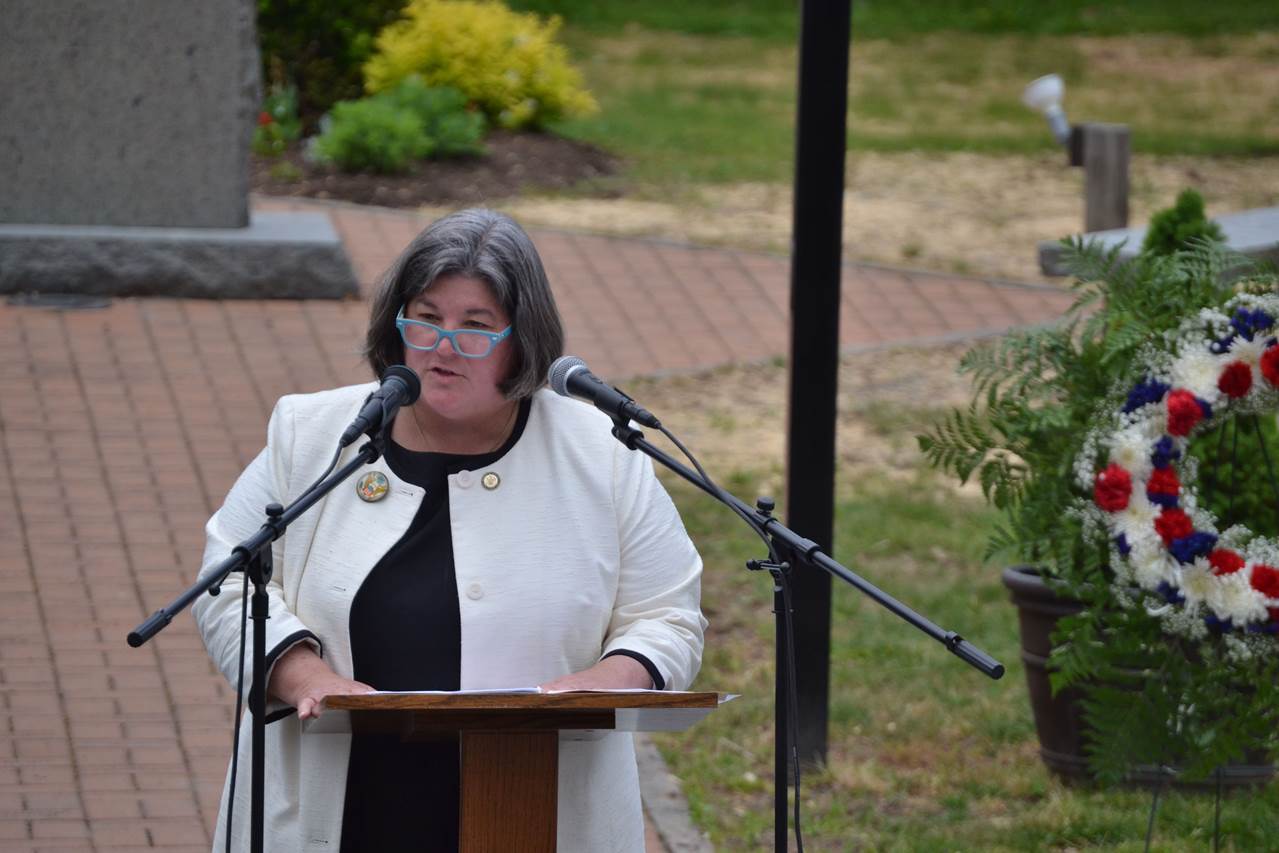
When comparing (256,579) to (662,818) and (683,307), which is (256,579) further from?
(683,307)

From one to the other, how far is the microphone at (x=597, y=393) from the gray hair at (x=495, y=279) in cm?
25

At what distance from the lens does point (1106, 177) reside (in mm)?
13188

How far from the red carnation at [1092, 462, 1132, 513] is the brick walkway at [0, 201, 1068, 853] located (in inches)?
105

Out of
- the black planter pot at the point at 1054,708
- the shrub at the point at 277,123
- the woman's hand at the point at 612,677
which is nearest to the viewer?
the woman's hand at the point at 612,677

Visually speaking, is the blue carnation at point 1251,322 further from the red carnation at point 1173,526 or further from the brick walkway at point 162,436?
the brick walkway at point 162,436

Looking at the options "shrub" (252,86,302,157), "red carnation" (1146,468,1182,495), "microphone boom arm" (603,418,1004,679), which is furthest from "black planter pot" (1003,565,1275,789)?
"shrub" (252,86,302,157)

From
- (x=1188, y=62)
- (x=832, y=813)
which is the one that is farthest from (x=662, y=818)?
(x=1188, y=62)

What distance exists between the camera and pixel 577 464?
349cm

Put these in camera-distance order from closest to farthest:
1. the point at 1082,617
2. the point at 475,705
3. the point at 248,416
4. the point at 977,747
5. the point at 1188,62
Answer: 1. the point at 475,705
2. the point at 1082,617
3. the point at 977,747
4. the point at 248,416
5. the point at 1188,62

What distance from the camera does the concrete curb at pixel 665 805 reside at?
5547 millimetres

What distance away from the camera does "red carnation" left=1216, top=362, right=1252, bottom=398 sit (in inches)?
186

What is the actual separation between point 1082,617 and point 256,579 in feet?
9.34

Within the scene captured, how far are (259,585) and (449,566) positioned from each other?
474 millimetres

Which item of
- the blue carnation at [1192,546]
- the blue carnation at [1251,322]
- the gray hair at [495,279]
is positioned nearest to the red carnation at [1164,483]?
the blue carnation at [1192,546]
